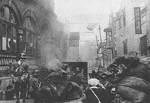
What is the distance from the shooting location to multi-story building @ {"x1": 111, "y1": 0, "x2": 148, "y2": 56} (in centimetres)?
2167

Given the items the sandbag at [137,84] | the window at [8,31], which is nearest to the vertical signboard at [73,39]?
the window at [8,31]

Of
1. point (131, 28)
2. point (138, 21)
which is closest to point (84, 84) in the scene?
point (138, 21)

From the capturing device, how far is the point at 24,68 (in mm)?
10398

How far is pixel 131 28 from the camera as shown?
86.1 feet

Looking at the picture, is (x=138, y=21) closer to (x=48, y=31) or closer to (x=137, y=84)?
(x=48, y=31)

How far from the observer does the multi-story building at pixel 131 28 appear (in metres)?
21.7

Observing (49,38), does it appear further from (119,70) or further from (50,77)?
(119,70)

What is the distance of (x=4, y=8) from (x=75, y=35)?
2453 centimetres

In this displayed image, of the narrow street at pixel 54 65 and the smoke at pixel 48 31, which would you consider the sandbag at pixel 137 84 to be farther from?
the smoke at pixel 48 31

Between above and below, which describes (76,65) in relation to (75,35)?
below

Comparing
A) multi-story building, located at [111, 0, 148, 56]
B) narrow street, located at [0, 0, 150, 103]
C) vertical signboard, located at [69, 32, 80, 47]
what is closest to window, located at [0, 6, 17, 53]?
narrow street, located at [0, 0, 150, 103]

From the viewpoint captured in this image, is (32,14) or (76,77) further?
(32,14)

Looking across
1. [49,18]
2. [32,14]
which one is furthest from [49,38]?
[32,14]

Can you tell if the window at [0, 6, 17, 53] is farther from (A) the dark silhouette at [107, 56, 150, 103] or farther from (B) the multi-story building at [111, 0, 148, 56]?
(A) the dark silhouette at [107, 56, 150, 103]
